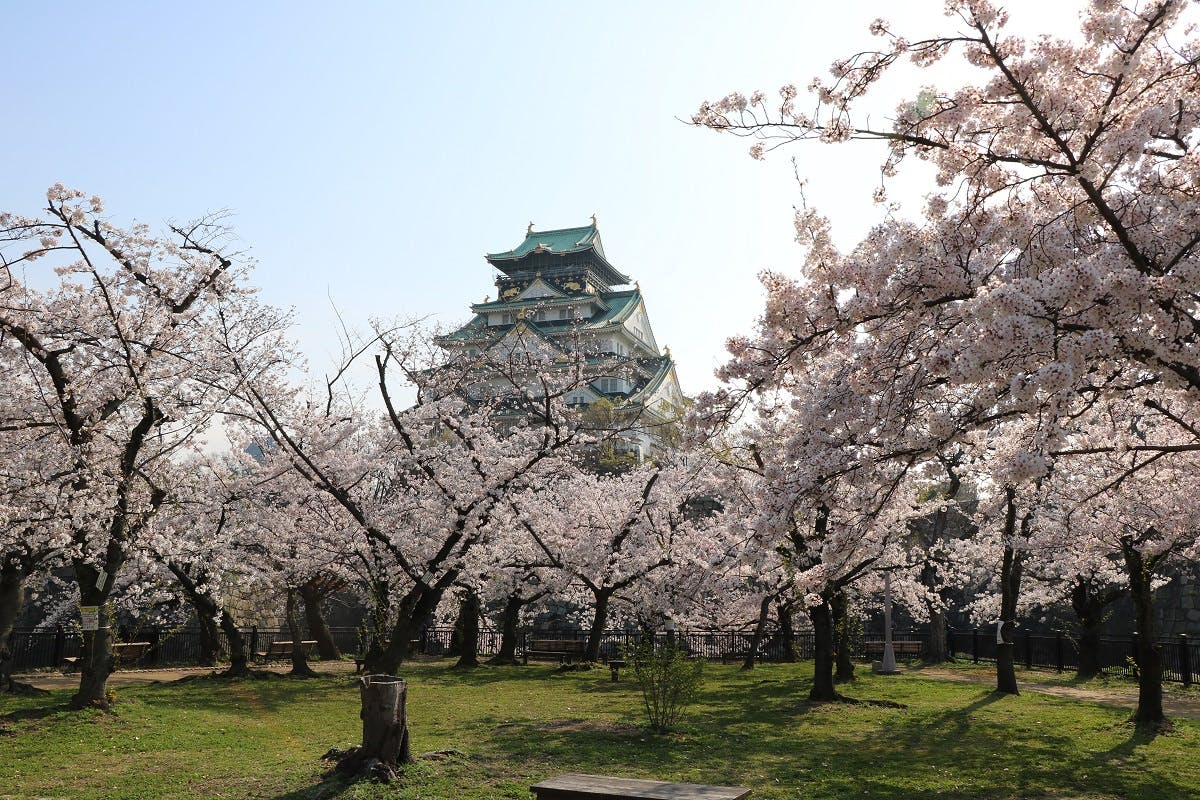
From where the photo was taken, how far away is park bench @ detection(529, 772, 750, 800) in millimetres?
6039

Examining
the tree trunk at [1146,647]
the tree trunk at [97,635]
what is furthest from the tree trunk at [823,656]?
the tree trunk at [97,635]

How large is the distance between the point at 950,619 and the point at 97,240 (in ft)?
104

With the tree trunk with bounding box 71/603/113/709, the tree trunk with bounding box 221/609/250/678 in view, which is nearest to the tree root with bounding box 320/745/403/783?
the tree trunk with bounding box 71/603/113/709

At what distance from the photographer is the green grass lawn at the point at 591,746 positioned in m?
7.97

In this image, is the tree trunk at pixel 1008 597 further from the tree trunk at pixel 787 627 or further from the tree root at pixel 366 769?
the tree root at pixel 366 769

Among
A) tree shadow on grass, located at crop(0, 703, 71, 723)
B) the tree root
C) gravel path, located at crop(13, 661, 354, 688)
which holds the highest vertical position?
the tree root

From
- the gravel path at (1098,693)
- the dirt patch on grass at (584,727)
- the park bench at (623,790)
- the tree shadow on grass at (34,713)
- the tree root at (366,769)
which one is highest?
the park bench at (623,790)

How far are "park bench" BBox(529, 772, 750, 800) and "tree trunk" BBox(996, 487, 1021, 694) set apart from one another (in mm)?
9503

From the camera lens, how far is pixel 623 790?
6.23 metres

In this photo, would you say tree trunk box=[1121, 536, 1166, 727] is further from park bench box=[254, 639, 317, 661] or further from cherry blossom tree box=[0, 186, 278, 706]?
park bench box=[254, 639, 317, 661]

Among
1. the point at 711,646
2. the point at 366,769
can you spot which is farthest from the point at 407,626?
the point at 711,646

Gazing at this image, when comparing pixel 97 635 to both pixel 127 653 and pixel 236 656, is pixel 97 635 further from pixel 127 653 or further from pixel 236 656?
pixel 127 653

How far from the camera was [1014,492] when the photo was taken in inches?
572

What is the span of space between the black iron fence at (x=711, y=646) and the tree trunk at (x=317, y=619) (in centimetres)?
95
